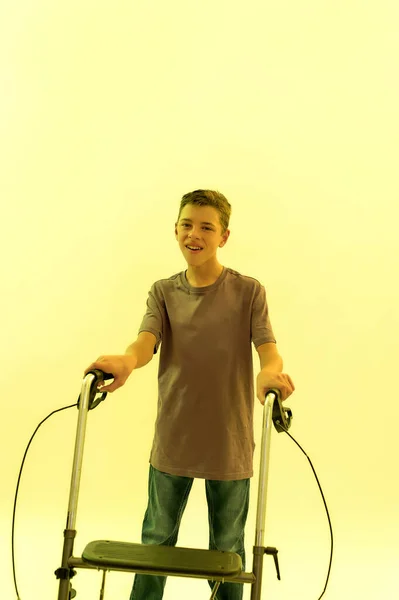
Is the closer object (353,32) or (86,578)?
(86,578)

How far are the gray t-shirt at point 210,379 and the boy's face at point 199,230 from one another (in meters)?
0.10

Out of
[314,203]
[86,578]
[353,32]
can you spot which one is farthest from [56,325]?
[353,32]

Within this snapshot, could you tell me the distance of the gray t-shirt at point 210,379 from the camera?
1981mm

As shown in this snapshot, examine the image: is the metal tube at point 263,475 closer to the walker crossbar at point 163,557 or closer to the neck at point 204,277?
the walker crossbar at point 163,557

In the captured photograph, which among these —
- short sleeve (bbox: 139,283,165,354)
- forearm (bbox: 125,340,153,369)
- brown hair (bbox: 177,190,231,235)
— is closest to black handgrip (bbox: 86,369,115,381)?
forearm (bbox: 125,340,153,369)

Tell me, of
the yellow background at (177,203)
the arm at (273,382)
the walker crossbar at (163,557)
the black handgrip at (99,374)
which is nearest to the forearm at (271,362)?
the arm at (273,382)

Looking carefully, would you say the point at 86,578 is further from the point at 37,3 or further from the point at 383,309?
the point at 37,3

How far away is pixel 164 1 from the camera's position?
3125mm

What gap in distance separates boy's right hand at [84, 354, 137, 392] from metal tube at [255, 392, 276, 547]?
1.25 feet

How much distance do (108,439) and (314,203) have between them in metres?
1.30

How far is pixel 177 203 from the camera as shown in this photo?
10.1 feet

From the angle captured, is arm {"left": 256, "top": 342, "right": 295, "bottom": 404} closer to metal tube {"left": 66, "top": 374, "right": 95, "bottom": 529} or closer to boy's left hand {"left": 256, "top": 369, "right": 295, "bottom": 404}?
boy's left hand {"left": 256, "top": 369, "right": 295, "bottom": 404}

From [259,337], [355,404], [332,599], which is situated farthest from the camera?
[355,404]

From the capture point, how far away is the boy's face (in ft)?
6.63
